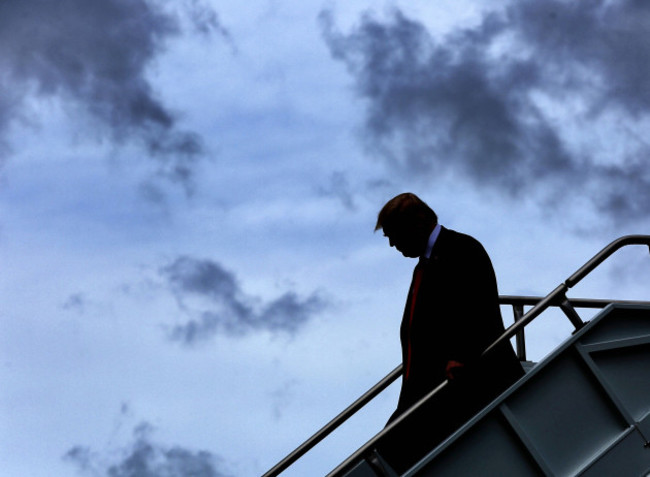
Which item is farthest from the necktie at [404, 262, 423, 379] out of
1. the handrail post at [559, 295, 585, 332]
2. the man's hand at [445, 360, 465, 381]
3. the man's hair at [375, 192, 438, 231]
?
the handrail post at [559, 295, 585, 332]

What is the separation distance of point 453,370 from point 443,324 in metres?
0.41

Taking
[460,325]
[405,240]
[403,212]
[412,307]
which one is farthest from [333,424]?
[403,212]

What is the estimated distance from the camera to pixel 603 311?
531cm

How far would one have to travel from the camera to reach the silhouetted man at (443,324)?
16.8ft

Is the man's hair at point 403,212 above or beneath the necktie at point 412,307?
above

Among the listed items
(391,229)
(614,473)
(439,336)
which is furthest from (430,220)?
(614,473)

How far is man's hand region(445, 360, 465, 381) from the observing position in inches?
190

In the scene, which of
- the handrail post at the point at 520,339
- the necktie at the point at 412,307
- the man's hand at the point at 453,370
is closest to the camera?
the man's hand at the point at 453,370

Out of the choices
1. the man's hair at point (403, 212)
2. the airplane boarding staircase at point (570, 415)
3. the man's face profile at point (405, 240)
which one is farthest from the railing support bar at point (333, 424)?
the man's hair at point (403, 212)

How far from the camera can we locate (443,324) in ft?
17.0

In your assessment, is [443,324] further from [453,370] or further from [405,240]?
[405,240]

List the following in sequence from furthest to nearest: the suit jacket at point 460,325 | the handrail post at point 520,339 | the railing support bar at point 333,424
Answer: the handrail post at point 520,339 → the railing support bar at point 333,424 → the suit jacket at point 460,325

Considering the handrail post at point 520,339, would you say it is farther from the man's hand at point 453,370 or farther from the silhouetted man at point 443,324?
the man's hand at point 453,370

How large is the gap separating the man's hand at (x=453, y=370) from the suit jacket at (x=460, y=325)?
0.50 ft
